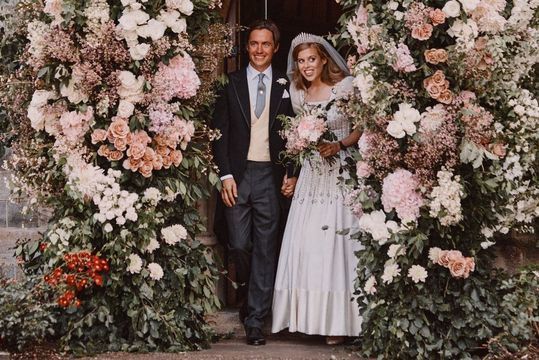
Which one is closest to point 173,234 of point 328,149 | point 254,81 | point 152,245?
point 152,245

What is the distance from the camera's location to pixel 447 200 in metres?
5.84

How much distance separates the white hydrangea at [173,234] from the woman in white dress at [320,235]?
2.99 feet

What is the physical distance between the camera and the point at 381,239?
6.12 metres

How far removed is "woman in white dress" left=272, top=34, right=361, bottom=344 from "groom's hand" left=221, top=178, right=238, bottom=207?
41 centimetres

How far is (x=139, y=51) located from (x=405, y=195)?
6.63 ft

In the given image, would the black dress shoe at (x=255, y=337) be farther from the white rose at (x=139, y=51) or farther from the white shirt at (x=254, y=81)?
the white rose at (x=139, y=51)

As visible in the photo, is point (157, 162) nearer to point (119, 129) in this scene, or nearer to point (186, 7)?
point (119, 129)

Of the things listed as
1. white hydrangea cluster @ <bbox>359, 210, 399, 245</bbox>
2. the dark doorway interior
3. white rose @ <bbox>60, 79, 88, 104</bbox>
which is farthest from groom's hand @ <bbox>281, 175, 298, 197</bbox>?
the dark doorway interior

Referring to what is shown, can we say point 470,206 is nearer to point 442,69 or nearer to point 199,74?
point 442,69

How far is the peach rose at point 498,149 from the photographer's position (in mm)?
5965

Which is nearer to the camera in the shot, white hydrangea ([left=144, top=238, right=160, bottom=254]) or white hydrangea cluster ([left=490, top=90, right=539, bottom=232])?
white hydrangea cluster ([left=490, top=90, right=539, bottom=232])

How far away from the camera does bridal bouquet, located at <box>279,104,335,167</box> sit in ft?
21.9

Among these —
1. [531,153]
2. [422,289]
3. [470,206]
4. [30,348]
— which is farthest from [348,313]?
[30,348]

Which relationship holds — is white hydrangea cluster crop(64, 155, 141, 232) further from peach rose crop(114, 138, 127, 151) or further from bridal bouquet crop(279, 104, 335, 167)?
bridal bouquet crop(279, 104, 335, 167)
